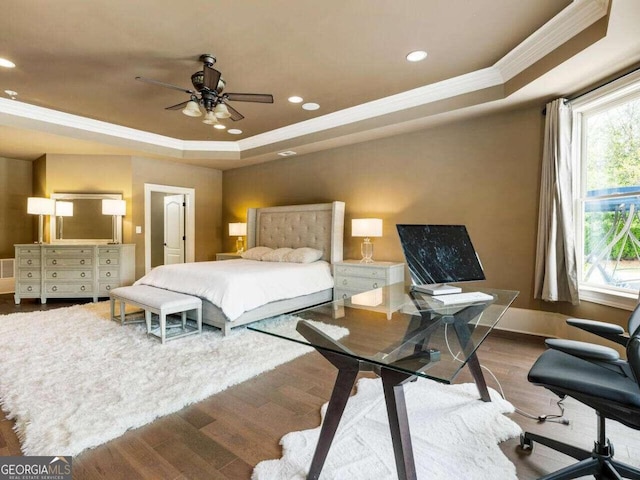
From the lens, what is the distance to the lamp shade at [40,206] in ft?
16.5

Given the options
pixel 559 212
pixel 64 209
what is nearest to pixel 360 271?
pixel 559 212

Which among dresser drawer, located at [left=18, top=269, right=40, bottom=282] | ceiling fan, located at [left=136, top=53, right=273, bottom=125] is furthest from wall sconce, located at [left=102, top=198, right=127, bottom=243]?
ceiling fan, located at [left=136, top=53, right=273, bottom=125]

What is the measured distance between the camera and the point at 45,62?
9.95 feet

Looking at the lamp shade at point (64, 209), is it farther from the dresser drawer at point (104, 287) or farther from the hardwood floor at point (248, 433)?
the hardwood floor at point (248, 433)

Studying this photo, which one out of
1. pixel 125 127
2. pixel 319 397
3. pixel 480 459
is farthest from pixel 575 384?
pixel 125 127

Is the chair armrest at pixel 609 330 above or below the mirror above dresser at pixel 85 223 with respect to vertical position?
below

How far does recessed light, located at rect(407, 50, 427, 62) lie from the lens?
9.46ft

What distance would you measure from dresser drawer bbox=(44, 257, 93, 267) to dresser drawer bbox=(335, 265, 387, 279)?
3959 millimetres

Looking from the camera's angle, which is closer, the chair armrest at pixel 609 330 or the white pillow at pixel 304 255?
the chair armrest at pixel 609 330

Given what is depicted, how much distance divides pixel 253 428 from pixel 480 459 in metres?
1.19

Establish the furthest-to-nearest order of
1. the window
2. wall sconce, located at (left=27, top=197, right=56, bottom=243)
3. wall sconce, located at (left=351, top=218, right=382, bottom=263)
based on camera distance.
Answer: wall sconce, located at (left=27, top=197, right=56, bottom=243) → wall sconce, located at (left=351, top=218, right=382, bottom=263) → the window

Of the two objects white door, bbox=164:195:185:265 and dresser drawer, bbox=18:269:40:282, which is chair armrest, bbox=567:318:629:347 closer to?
white door, bbox=164:195:185:265

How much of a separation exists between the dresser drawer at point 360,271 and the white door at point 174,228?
142 inches

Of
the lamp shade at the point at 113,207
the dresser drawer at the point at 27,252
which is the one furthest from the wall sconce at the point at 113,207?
the dresser drawer at the point at 27,252
